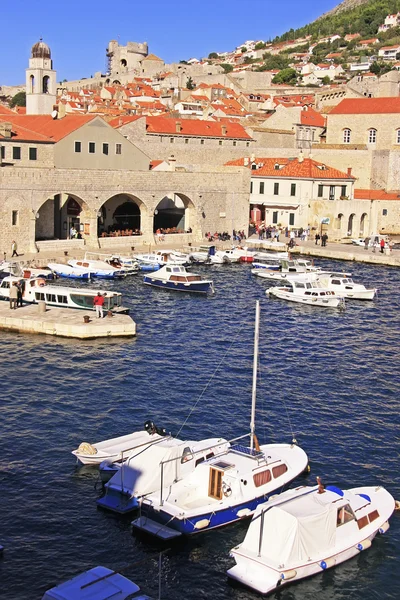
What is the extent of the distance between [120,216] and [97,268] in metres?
14.3

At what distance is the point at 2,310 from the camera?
3456cm

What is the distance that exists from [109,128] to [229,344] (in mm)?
29586

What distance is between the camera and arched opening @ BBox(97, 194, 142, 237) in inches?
2288

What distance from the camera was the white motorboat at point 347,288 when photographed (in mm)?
42938

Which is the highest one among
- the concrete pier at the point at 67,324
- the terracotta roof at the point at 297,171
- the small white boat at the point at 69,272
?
the terracotta roof at the point at 297,171

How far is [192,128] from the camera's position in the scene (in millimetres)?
71875

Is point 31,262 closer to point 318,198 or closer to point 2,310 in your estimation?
point 2,310

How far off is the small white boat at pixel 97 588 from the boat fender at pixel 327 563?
3.80 meters

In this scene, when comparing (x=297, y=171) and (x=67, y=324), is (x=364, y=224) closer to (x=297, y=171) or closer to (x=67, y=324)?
(x=297, y=171)

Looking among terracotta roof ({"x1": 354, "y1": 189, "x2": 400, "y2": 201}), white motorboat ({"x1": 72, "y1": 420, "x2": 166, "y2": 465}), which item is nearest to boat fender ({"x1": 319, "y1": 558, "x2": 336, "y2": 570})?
white motorboat ({"x1": 72, "y1": 420, "x2": 166, "y2": 465})

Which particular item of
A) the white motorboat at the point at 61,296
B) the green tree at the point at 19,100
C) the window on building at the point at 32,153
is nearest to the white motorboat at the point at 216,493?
the white motorboat at the point at 61,296

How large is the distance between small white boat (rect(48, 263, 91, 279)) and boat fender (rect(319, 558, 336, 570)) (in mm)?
31304

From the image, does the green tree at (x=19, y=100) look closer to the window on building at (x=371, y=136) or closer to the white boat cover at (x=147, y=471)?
the window on building at (x=371, y=136)

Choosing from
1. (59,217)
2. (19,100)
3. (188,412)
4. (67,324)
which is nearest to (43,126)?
(59,217)
